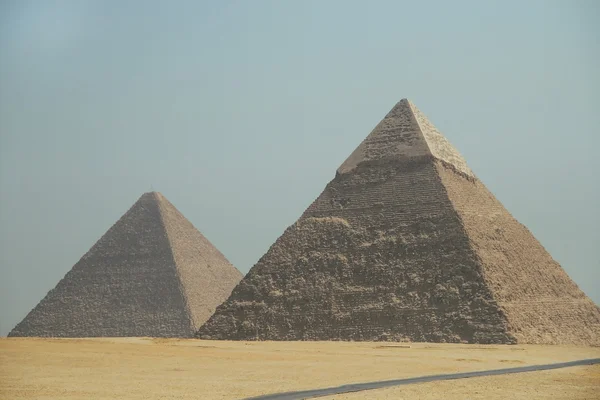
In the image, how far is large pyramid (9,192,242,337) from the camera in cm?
7519

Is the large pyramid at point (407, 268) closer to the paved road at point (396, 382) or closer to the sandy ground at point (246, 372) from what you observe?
the sandy ground at point (246, 372)

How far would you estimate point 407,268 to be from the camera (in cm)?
4253

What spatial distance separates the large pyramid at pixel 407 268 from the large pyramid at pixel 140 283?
96.9 ft

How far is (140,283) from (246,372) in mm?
54345

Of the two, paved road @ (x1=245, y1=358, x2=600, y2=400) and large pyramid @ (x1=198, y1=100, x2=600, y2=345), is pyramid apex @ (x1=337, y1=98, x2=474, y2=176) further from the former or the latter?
paved road @ (x1=245, y1=358, x2=600, y2=400)

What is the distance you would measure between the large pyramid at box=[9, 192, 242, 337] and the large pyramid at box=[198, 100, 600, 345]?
29534mm

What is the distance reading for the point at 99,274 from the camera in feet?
259

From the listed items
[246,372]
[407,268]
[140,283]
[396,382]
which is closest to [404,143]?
[407,268]

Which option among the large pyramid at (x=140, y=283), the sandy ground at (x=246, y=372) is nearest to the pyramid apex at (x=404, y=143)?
the sandy ground at (x=246, y=372)

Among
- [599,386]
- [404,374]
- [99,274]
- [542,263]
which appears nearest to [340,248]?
[542,263]

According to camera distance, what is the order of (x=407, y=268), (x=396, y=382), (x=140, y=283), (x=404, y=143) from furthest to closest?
(x=140, y=283) → (x=404, y=143) → (x=407, y=268) → (x=396, y=382)

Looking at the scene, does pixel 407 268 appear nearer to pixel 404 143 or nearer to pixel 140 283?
pixel 404 143

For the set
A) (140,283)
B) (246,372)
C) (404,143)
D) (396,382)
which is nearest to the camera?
(396,382)

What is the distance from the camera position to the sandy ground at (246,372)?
1941cm
